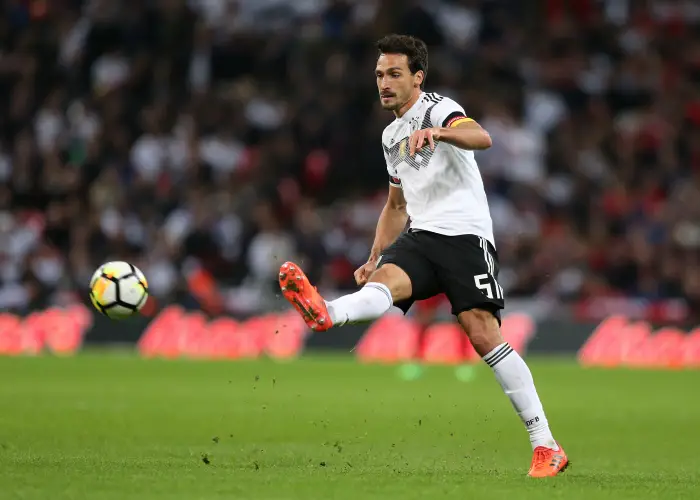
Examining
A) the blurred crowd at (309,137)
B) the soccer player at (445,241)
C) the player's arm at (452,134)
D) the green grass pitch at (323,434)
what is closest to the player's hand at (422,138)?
the player's arm at (452,134)

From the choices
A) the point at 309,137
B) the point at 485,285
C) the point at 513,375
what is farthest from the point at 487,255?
the point at 309,137

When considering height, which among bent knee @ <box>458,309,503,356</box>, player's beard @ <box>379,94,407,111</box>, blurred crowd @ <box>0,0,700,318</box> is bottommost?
bent knee @ <box>458,309,503,356</box>

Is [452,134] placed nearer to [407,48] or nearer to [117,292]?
[407,48]

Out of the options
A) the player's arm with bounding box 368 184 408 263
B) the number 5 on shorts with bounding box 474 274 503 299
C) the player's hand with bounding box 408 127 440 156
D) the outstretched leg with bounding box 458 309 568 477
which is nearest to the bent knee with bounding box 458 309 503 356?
the outstretched leg with bounding box 458 309 568 477

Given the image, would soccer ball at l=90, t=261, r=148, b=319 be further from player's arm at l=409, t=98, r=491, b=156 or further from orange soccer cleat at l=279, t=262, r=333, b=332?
player's arm at l=409, t=98, r=491, b=156

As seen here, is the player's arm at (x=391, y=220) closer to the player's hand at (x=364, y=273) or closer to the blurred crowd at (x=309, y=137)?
the player's hand at (x=364, y=273)

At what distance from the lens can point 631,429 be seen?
1059cm

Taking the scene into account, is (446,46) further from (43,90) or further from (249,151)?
(43,90)

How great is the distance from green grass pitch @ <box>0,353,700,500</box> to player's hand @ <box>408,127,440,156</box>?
5.48ft

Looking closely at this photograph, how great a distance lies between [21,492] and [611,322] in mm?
13785

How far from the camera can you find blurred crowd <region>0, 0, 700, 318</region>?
1983 cm

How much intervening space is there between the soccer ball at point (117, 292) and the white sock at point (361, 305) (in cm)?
190

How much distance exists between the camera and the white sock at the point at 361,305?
6.80m

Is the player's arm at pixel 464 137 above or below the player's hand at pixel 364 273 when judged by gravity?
above
